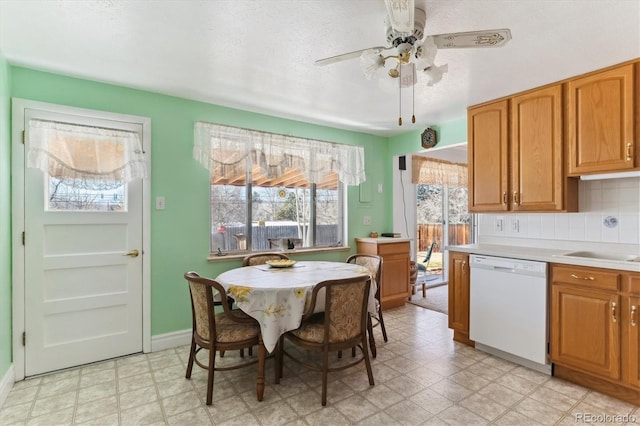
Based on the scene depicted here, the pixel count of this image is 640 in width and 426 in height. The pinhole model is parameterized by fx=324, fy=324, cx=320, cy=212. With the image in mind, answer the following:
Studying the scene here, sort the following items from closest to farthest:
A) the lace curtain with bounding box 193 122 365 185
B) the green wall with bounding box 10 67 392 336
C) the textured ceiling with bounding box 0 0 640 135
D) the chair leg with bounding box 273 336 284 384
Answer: the textured ceiling with bounding box 0 0 640 135 → the chair leg with bounding box 273 336 284 384 → the green wall with bounding box 10 67 392 336 → the lace curtain with bounding box 193 122 365 185

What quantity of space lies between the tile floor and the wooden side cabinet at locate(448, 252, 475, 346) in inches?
14.0

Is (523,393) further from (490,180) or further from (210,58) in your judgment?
(210,58)

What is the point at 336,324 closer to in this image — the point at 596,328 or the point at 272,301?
the point at 272,301

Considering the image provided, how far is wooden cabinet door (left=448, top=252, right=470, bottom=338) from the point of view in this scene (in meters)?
3.07

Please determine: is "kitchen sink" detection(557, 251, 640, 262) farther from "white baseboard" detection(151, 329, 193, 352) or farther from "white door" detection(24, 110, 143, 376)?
"white door" detection(24, 110, 143, 376)

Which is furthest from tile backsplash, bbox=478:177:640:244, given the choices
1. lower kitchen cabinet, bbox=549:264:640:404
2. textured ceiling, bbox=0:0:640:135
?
textured ceiling, bbox=0:0:640:135

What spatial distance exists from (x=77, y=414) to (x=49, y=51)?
2411mm

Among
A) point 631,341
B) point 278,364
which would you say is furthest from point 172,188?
point 631,341

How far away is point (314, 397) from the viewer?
2.21 meters

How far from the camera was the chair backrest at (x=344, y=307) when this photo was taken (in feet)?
6.98

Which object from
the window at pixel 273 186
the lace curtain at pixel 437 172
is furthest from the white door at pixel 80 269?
the lace curtain at pixel 437 172

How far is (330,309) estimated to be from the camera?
2137 mm

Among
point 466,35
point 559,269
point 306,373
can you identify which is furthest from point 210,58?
point 559,269

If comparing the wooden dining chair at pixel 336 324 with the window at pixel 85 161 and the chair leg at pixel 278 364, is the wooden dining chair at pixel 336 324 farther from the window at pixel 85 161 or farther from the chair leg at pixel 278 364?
the window at pixel 85 161
